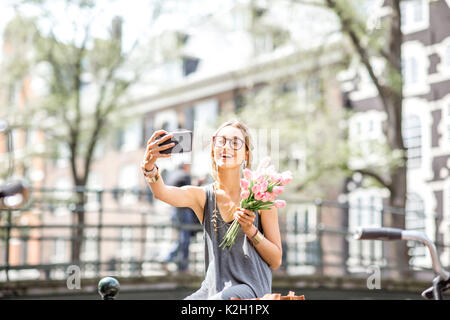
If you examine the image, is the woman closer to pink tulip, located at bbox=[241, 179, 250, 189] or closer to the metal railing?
pink tulip, located at bbox=[241, 179, 250, 189]

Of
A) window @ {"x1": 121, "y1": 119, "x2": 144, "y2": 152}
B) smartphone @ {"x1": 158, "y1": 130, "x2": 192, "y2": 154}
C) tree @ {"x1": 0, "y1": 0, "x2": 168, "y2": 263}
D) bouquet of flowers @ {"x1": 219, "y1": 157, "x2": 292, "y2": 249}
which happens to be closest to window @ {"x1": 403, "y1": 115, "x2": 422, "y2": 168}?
tree @ {"x1": 0, "y1": 0, "x2": 168, "y2": 263}

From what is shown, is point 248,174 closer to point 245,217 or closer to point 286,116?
point 245,217

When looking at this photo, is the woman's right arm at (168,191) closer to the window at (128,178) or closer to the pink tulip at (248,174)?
the pink tulip at (248,174)

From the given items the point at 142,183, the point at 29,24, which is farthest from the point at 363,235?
the point at 142,183

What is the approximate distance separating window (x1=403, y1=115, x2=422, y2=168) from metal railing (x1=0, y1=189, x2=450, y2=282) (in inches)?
71.3

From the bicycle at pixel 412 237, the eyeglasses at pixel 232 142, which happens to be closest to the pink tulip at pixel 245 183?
the eyeglasses at pixel 232 142

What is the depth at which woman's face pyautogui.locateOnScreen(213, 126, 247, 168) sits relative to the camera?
11.4 feet

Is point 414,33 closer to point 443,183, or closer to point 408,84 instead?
point 408,84

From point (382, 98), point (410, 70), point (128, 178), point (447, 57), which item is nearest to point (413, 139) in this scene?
point (410, 70)

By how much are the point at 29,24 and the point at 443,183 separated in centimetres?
1207

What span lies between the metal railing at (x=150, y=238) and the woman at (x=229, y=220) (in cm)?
651

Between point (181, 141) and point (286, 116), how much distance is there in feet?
54.4

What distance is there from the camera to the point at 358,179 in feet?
79.7

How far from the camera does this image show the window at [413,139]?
74.3ft
